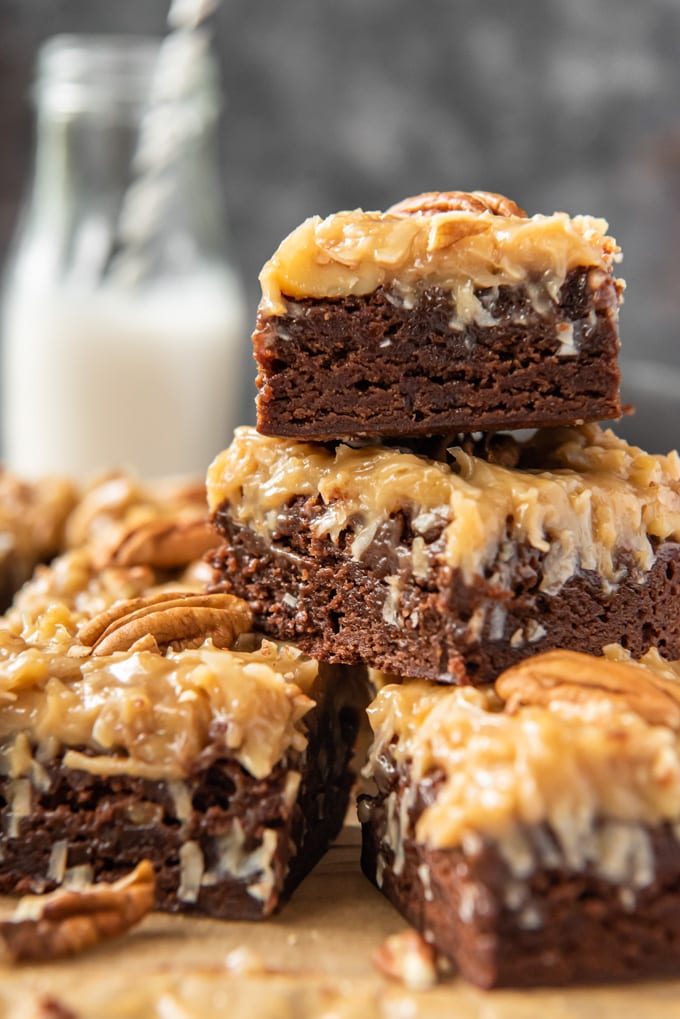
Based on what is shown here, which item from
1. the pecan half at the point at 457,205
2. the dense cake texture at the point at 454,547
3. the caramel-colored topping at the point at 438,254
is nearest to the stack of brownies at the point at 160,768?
the dense cake texture at the point at 454,547

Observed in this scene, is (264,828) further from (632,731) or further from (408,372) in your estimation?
(408,372)

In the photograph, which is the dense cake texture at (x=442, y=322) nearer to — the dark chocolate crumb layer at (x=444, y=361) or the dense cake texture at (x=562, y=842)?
the dark chocolate crumb layer at (x=444, y=361)

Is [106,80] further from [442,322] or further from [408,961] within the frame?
[408,961]

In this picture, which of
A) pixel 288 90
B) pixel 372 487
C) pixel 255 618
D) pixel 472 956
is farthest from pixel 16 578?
pixel 288 90

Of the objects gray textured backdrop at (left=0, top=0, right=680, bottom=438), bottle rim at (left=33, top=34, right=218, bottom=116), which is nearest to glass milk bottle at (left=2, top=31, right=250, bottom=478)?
bottle rim at (left=33, top=34, right=218, bottom=116)

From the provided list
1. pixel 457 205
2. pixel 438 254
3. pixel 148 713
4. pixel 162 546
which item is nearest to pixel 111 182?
pixel 162 546
